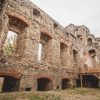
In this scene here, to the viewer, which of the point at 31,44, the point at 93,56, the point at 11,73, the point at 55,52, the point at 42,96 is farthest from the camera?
the point at 93,56

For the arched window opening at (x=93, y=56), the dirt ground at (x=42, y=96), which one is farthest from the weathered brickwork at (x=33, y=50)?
the arched window opening at (x=93, y=56)

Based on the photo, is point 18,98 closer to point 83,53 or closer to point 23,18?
point 23,18

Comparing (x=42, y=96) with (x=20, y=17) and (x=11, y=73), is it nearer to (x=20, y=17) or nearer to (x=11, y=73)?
(x=11, y=73)

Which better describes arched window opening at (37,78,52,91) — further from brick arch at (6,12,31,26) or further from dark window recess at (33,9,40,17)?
dark window recess at (33,9,40,17)

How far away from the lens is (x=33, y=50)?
894 cm

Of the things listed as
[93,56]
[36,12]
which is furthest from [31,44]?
[93,56]

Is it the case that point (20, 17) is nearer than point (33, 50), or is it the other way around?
point (20, 17)

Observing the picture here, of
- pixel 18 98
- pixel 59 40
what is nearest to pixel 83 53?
pixel 59 40

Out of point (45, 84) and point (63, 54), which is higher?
point (63, 54)

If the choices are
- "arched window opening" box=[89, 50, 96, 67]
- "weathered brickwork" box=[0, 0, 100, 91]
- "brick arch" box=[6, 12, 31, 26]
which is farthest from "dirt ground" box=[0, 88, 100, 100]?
"arched window opening" box=[89, 50, 96, 67]

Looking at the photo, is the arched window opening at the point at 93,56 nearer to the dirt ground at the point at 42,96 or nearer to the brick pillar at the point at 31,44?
the brick pillar at the point at 31,44

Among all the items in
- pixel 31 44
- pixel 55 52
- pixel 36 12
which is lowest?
pixel 55 52

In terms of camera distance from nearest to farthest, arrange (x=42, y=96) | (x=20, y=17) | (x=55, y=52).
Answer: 1. (x=42, y=96)
2. (x=20, y=17)
3. (x=55, y=52)

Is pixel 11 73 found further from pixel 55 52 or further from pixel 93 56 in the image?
pixel 93 56
